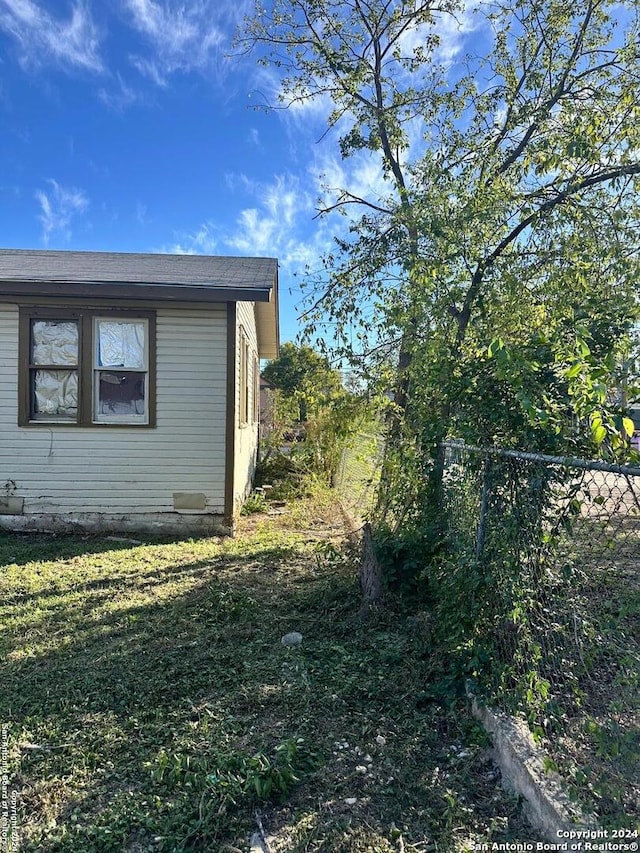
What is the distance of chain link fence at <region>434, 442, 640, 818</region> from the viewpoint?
1854 mm

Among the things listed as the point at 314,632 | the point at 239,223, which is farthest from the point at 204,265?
the point at 314,632

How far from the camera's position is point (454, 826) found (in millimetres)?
1876

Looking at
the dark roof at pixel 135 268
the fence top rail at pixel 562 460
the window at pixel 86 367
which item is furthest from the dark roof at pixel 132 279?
the fence top rail at pixel 562 460

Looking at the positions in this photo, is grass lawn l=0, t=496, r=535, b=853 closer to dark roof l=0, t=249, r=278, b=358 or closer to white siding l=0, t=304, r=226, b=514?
white siding l=0, t=304, r=226, b=514

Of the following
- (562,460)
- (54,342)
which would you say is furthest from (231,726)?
(54,342)

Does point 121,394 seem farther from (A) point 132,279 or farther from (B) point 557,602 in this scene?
(B) point 557,602

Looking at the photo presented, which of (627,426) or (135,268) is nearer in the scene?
(627,426)

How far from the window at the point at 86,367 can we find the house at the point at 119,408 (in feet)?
0.04

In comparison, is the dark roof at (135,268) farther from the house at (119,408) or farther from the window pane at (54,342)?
the window pane at (54,342)

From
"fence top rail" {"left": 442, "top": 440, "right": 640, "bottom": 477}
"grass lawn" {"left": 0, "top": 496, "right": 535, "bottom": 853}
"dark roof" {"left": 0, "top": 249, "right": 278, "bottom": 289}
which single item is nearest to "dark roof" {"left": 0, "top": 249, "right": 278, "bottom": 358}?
"dark roof" {"left": 0, "top": 249, "right": 278, "bottom": 289}

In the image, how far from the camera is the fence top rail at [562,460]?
1653 mm

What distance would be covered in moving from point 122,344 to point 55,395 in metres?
1.11

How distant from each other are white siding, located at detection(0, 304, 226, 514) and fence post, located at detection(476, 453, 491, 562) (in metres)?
4.38

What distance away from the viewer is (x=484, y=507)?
279 cm
